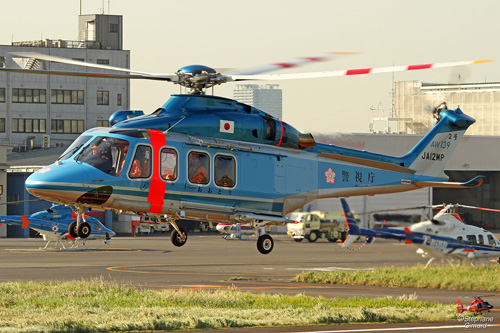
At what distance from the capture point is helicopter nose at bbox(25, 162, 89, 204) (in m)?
21.3

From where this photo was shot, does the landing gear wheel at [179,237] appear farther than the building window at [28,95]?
No

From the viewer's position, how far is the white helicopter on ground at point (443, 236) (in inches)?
1976

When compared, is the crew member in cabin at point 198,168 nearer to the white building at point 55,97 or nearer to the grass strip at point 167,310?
the grass strip at point 167,310

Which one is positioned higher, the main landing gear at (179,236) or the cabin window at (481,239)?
the main landing gear at (179,236)

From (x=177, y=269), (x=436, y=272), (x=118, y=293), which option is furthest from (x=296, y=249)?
(x=118, y=293)

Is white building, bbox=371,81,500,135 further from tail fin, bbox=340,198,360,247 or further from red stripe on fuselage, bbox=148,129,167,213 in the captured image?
red stripe on fuselage, bbox=148,129,167,213

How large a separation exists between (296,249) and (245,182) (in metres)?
51.7

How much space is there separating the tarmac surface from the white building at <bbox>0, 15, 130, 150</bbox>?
2525 cm

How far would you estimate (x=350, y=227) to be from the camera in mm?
50156

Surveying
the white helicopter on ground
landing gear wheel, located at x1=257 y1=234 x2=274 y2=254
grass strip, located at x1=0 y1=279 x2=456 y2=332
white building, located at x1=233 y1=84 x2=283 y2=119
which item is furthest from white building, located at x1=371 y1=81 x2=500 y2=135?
landing gear wheel, located at x1=257 y1=234 x2=274 y2=254

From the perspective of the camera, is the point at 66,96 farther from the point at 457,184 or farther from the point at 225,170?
the point at 225,170

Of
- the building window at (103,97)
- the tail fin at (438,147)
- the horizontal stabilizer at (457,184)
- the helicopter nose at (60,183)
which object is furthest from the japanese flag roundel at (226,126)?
the building window at (103,97)

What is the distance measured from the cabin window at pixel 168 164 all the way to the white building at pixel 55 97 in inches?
3355

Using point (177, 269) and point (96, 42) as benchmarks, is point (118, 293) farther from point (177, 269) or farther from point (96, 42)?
point (96, 42)
